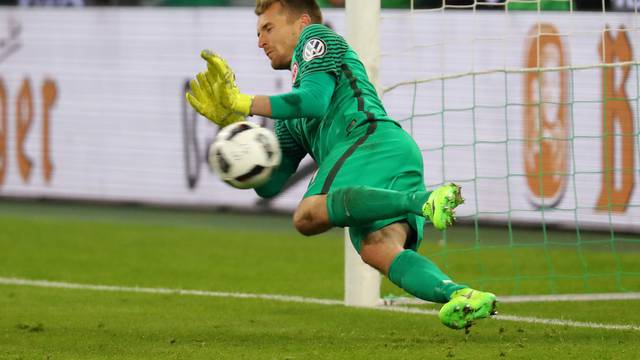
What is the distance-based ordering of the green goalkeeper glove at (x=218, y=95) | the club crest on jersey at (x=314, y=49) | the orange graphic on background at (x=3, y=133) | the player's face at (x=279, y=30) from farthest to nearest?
the orange graphic on background at (x=3, y=133)
the player's face at (x=279, y=30)
the club crest on jersey at (x=314, y=49)
the green goalkeeper glove at (x=218, y=95)

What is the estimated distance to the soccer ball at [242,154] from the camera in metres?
5.27

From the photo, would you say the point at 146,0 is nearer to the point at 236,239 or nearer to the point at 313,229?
the point at 236,239

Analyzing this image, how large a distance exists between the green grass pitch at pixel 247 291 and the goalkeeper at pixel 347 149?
24.2 inches

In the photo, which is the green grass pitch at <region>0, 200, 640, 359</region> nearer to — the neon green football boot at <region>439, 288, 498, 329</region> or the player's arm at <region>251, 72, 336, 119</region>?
the neon green football boot at <region>439, 288, 498, 329</region>

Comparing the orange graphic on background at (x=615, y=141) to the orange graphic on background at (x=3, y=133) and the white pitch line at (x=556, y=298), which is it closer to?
the white pitch line at (x=556, y=298)

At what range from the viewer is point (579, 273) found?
9.66 metres

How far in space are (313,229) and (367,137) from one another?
0.46 m

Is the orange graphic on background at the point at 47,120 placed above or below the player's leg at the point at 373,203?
below

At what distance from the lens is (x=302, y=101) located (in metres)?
5.20

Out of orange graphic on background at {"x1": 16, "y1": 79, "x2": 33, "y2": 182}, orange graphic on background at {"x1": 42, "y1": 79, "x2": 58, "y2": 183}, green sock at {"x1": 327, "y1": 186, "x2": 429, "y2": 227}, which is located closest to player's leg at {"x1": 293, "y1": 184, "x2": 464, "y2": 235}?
green sock at {"x1": 327, "y1": 186, "x2": 429, "y2": 227}

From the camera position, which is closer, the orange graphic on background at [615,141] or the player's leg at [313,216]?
the player's leg at [313,216]

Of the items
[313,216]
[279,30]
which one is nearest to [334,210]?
[313,216]

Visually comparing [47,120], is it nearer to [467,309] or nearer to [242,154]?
[242,154]

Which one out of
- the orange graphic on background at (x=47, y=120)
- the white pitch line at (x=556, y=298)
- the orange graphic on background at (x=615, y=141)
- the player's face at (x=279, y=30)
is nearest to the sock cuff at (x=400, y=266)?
the player's face at (x=279, y=30)
